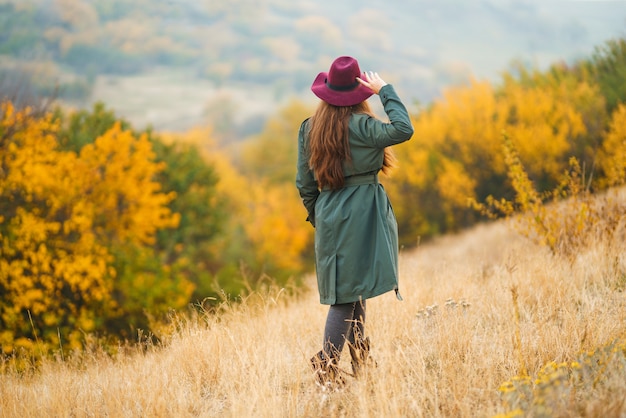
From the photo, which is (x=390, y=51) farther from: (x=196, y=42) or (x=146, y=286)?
(x=146, y=286)

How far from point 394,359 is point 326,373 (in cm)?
42

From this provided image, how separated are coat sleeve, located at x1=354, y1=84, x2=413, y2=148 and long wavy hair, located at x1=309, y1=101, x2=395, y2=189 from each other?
0.28 feet

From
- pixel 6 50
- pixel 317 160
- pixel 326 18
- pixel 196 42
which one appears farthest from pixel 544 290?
pixel 326 18

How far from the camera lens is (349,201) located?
262cm

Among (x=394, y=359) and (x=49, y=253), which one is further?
(x=49, y=253)

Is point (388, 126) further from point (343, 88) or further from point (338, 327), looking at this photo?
point (338, 327)

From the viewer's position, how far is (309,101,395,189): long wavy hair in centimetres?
258

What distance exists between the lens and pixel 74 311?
35.1 ft

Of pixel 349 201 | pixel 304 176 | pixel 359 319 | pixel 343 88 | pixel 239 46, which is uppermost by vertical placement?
pixel 239 46

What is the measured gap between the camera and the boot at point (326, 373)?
8.48ft

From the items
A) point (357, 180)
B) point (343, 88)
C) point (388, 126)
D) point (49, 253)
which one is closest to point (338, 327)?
point (357, 180)

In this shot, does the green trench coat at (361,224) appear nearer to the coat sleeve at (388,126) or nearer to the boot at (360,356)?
the coat sleeve at (388,126)

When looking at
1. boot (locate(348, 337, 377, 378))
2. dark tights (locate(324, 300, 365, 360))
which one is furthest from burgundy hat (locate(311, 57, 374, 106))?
boot (locate(348, 337, 377, 378))

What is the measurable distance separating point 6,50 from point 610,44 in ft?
338
